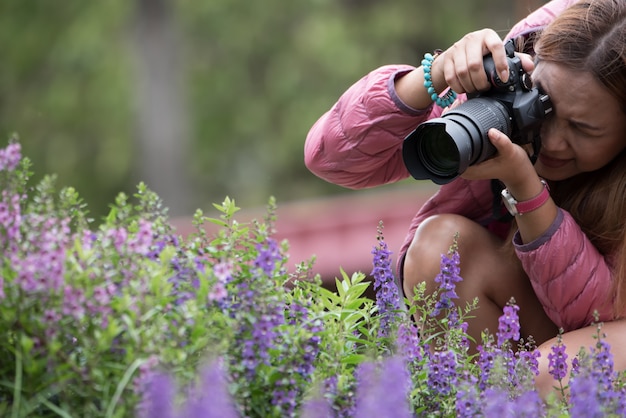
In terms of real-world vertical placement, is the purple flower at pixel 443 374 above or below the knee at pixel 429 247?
below

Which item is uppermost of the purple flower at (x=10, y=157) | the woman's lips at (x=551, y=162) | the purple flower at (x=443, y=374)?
the woman's lips at (x=551, y=162)

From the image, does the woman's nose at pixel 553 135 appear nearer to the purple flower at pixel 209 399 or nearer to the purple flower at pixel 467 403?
→ the purple flower at pixel 467 403

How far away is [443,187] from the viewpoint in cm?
257

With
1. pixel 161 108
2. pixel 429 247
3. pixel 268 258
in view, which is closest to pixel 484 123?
pixel 429 247

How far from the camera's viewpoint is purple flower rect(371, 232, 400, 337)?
5.73ft

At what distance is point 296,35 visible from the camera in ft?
39.9

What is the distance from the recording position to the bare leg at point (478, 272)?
2336 millimetres

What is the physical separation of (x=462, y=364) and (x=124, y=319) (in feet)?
2.17

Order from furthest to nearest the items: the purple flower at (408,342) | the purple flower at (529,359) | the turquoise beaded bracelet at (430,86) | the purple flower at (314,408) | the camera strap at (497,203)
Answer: the camera strap at (497,203) < the turquoise beaded bracelet at (430,86) < the purple flower at (529,359) < the purple flower at (408,342) < the purple flower at (314,408)

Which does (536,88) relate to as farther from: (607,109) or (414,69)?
(414,69)

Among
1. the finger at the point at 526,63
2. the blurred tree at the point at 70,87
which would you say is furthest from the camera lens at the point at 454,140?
the blurred tree at the point at 70,87

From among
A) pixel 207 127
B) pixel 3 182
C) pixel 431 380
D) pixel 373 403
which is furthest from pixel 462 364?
pixel 207 127

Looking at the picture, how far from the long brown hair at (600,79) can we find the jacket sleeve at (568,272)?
3cm

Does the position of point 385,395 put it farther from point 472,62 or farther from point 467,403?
point 472,62
